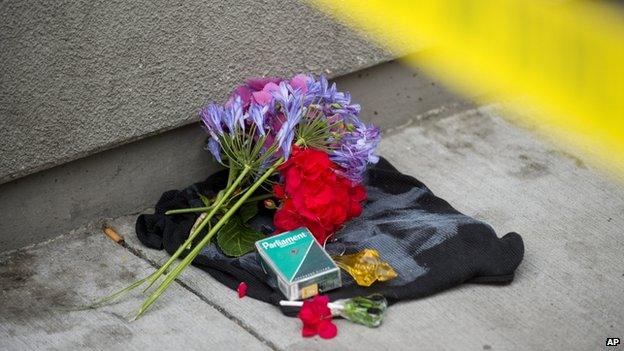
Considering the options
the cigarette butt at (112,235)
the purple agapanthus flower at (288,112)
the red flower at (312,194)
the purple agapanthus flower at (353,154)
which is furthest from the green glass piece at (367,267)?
the cigarette butt at (112,235)

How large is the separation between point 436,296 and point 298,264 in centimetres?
42

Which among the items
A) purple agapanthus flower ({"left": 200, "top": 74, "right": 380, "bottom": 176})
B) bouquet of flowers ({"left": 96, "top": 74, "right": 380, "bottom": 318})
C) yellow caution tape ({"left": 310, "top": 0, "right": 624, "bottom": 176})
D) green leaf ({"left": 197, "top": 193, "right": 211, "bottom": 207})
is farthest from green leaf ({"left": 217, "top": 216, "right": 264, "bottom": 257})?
yellow caution tape ({"left": 310, "top": 0, "right": 624, "bottom": 176})

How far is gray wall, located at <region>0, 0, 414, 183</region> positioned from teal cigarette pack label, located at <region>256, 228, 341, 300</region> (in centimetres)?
63

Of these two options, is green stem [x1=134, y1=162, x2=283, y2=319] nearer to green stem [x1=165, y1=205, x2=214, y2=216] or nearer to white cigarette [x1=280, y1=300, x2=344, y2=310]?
green stem [x1=165, y1=205, x2=214, y2=216]

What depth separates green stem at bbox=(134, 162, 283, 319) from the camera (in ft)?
9.04

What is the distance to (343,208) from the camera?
293 centimetres

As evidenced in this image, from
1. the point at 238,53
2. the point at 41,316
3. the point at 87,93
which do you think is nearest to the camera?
the point at 41,316

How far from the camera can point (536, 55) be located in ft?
13.4

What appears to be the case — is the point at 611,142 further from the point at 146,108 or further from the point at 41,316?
the point at 41,316

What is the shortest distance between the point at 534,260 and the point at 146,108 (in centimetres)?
131

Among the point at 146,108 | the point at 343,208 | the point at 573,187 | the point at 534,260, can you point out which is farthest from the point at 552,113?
the point at 146,108

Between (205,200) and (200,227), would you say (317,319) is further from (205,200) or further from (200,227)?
(205,200)

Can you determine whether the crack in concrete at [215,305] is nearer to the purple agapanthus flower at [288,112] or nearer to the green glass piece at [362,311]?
the green glass piece at [362,311]

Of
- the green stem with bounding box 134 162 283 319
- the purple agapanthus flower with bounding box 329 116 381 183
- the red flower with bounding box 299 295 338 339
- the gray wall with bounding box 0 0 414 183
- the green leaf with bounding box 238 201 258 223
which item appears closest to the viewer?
the red flower with bounding box 299 295 338 339
